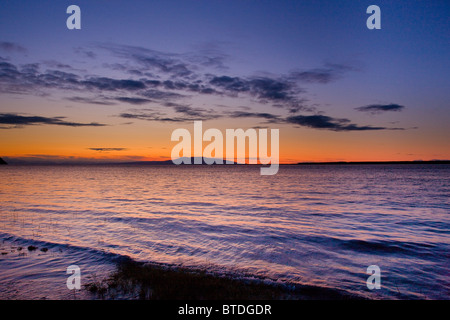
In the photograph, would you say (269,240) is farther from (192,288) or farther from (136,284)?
(136,284)

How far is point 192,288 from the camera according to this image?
28.4ft

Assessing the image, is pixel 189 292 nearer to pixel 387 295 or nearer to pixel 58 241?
pixel 387 295

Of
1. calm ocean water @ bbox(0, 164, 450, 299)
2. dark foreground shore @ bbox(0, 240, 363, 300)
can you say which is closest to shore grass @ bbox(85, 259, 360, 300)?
dark foreground shore @ bbox(0, 240, 363, 300)

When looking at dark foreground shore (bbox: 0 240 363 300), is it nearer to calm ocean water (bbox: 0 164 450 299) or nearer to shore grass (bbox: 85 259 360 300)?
shore grass (bbox: 85 259 360 300)

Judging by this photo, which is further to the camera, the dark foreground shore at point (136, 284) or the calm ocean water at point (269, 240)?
the calm ocean water at point (269, 240)

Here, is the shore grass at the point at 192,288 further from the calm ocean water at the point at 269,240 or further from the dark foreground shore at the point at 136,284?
the calm ocean water at the point at 269,240

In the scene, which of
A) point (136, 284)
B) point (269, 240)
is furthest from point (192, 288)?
point (269, 240)

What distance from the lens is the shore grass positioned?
821cm

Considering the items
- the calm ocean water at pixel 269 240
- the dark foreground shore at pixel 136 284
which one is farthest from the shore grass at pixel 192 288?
the calm ocean water at pixel 269 240

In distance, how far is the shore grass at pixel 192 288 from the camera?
8.21 metres

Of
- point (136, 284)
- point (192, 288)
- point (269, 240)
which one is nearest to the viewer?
point (192, 288)
